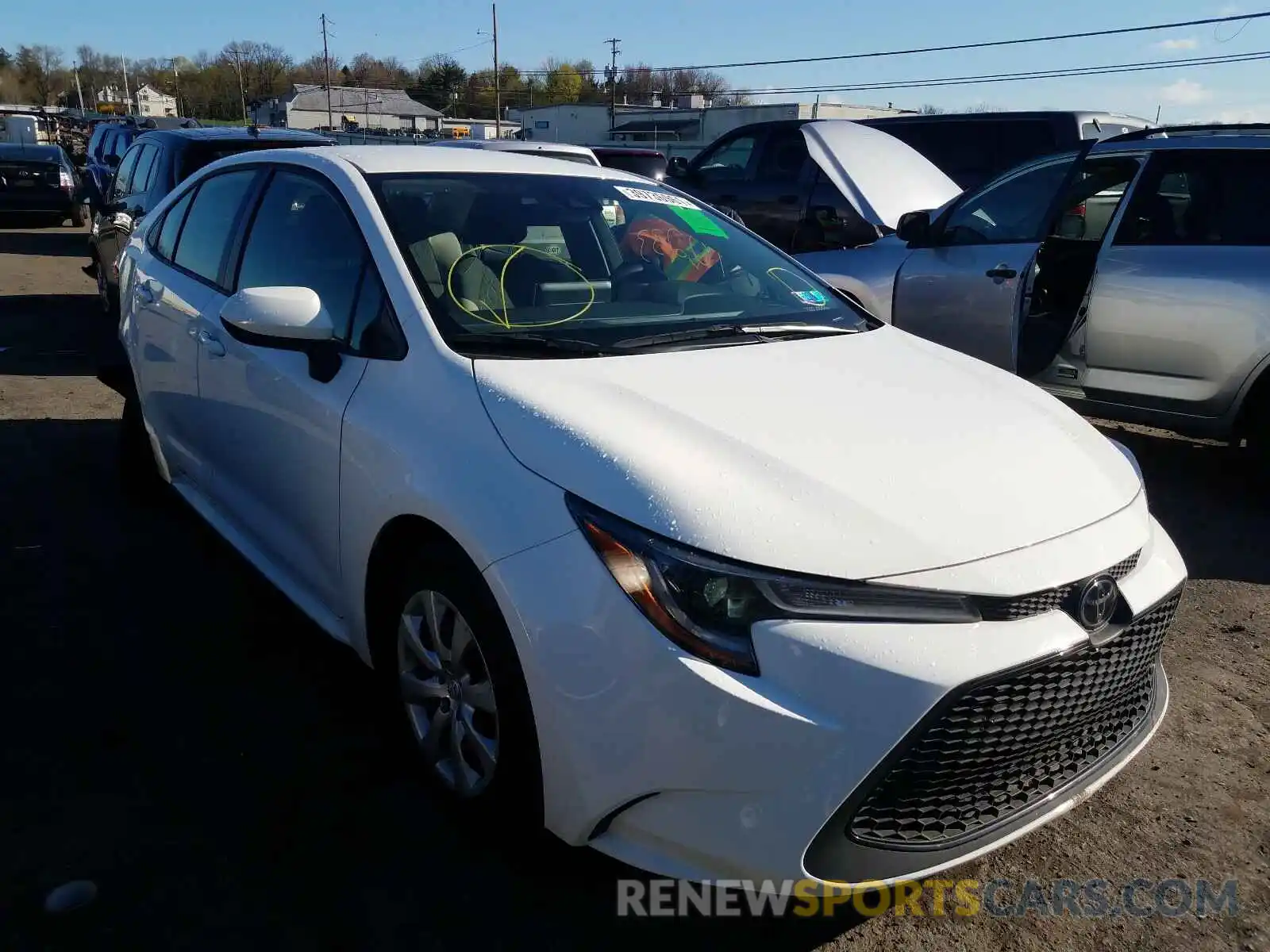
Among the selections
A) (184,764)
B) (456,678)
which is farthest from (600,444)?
(184,764)

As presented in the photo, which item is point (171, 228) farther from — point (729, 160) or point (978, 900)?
point (729, 160)

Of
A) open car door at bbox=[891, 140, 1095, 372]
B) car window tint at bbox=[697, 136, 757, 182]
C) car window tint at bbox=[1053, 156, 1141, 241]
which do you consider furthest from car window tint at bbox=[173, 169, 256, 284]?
car window tint at bbox=[697, 136, 757, 182]

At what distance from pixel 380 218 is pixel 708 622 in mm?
1698

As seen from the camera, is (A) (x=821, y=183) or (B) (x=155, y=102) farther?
(B) (x=155, y=102)

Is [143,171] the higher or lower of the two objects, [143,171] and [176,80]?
the lower

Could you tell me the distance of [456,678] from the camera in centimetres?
245

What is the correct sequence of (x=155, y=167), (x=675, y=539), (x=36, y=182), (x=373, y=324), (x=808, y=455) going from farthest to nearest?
1. (x=36, y=182)
2. (x=155, y=167)
3. (x=373, y=324)
4. (x=808, y=455)
5. (x=675, y=539)

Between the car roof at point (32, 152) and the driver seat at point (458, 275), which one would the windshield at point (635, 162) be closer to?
the driver seat at point (458, 275)

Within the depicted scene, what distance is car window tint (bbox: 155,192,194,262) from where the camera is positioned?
432cm

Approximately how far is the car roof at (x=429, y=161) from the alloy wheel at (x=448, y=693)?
1509 millimetres

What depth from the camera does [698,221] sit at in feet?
12.3

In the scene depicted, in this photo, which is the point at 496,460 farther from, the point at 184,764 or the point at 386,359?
the point at 184,764

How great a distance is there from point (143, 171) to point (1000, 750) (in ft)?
28.9

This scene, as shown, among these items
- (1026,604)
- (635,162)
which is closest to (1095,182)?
(1026,604)
